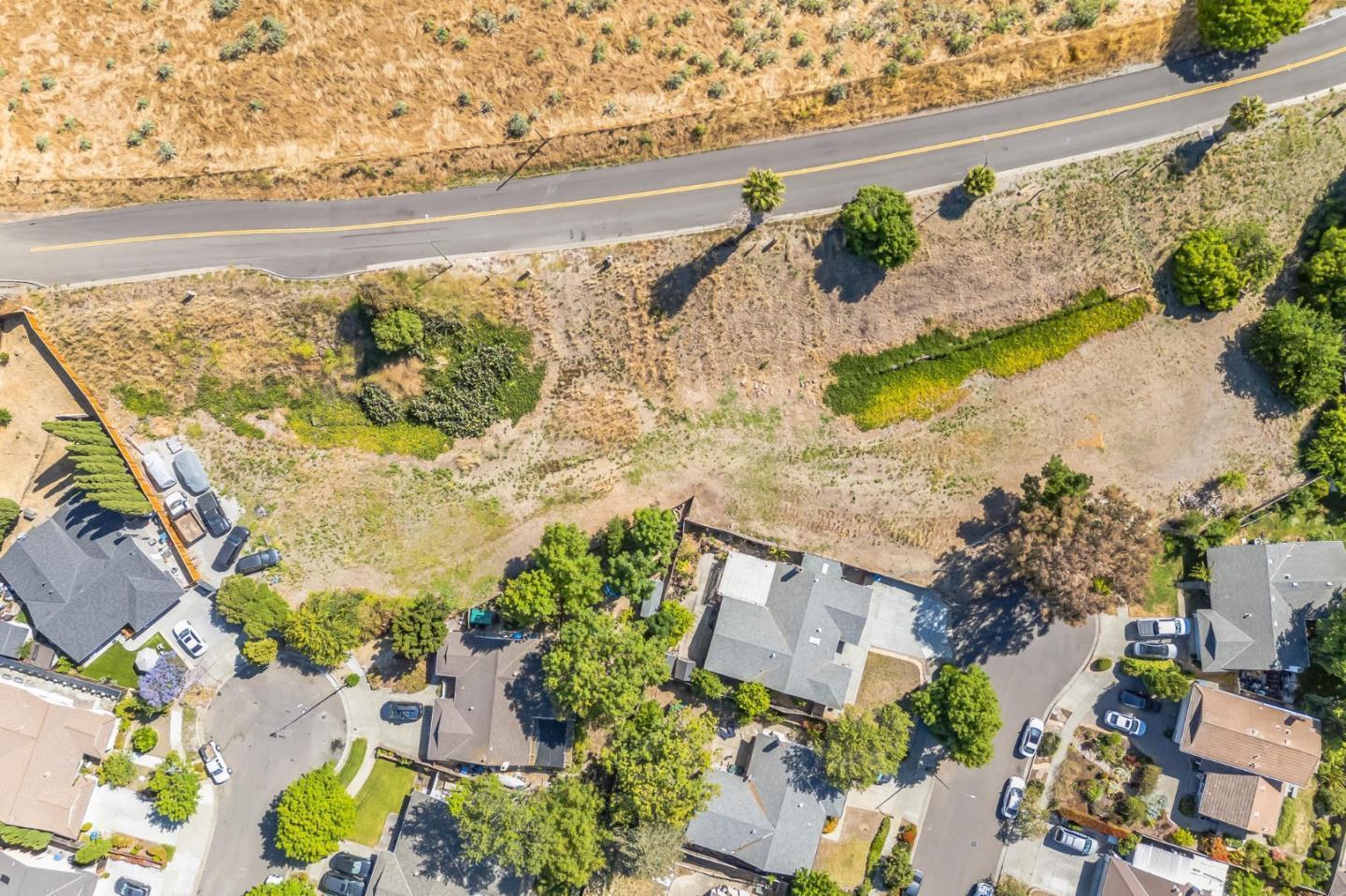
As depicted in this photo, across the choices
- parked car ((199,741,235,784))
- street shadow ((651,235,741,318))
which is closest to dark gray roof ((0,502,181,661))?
parked car ((199,741,235,784))

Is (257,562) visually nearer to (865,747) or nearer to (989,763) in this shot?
(865,747)

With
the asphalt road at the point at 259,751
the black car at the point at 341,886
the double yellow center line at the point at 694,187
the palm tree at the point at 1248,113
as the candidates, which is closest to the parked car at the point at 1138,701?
the palm tree at the point at 1248,113

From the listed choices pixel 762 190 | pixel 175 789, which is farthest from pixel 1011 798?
pixel 175 789

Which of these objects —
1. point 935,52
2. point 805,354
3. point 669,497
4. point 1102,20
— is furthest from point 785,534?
point 1102,20

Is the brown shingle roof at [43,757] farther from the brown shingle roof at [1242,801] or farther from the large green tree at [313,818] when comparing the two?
the brown shingle roof at [1242,801]

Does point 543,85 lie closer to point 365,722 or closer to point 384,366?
point 384,366

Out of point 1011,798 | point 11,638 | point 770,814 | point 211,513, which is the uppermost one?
point 211,513
